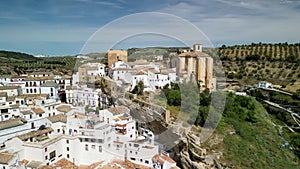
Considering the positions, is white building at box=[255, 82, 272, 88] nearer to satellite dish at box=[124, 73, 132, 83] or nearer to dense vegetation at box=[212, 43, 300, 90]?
dense vegetation at box=[212, 43, 300, 90]

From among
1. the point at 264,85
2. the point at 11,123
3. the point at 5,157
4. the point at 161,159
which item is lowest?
the point at 161,159

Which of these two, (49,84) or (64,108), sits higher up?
(49,84)

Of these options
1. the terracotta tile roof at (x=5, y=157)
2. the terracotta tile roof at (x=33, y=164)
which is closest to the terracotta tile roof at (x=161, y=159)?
the terracotta tile roof at (x=33, y=164)

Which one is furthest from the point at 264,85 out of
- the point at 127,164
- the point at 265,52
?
the point at 127,164

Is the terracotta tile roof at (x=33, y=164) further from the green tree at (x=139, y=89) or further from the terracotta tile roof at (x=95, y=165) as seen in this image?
the green tree at (x=139, y=89)

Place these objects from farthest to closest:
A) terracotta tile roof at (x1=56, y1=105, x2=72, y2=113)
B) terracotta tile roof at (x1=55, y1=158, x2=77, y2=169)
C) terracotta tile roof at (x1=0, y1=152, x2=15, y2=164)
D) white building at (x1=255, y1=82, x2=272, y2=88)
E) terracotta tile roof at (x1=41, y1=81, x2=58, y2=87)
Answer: white building at (x1=255, y1=82, x2=272, y2=88), terracotta tile roof at (x1=41, y1=81, x2=58, y2=87), terracotta tile roof at (x1=56, y1=105, x2=72, y2=113), terracotta tile roof at (x1=55, y1=158, x2=77, y2=169), terracotta tile roof at (x1=0, y1=152, x2=15, y2=164)

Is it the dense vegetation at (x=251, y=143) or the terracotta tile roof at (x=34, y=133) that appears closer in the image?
the dense vegetation at (x=251, y=143)

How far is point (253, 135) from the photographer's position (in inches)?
420

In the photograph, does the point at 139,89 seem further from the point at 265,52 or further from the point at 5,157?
the point at 265,52

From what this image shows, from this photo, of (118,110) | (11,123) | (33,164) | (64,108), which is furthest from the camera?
(64,108)

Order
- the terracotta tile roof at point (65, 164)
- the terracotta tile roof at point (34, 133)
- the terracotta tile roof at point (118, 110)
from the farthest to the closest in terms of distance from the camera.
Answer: the terracotta tile roof at point (118, 110)
the terracotta tile roof at point (65, 164)
the terracotta tile roof at point (34, 133)

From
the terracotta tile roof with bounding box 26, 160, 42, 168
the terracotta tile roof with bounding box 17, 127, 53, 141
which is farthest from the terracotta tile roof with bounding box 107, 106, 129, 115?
the terracotta tile roof with bounding box 26, 160, 42, 168

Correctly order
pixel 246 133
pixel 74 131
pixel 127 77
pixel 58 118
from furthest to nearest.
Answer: pixel 127 77 < pixel 58 118 < pixel 74 131 < pixel 246 133

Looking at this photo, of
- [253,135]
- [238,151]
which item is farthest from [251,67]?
[238,151]
